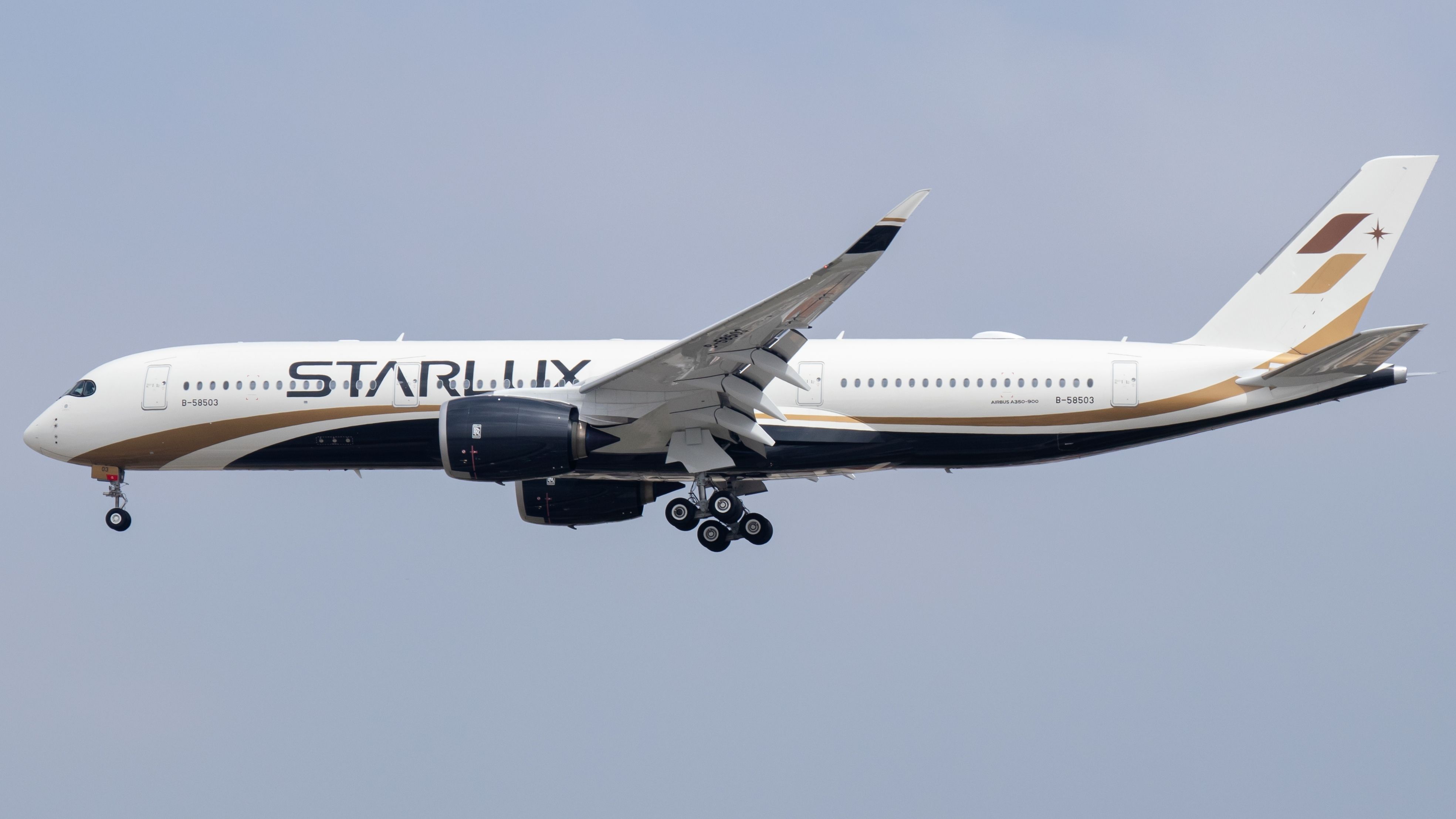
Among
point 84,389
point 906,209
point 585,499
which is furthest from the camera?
point 585,499

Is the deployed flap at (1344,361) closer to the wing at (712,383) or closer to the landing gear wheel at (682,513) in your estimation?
the wing at (712,383)

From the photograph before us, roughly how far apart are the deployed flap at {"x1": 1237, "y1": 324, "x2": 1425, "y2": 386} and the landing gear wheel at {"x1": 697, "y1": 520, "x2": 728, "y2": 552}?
9.59m

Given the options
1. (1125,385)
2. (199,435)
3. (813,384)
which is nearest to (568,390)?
(813,384)

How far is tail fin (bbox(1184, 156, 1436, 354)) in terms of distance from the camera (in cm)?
2867

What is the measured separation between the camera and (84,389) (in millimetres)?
31266

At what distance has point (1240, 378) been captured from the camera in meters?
27.5

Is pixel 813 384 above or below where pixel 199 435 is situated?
above

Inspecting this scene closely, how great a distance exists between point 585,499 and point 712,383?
5993 mm

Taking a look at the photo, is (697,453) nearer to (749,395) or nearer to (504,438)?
(749,395)

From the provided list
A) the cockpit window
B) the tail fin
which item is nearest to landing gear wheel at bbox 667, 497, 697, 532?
the tail fin

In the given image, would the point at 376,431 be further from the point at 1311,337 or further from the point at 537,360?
the point at 1311,337

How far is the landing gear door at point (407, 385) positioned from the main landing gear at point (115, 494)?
6326 mm

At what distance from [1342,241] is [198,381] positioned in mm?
21348

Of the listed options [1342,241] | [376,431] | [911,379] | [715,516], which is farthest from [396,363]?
[1342,241]
